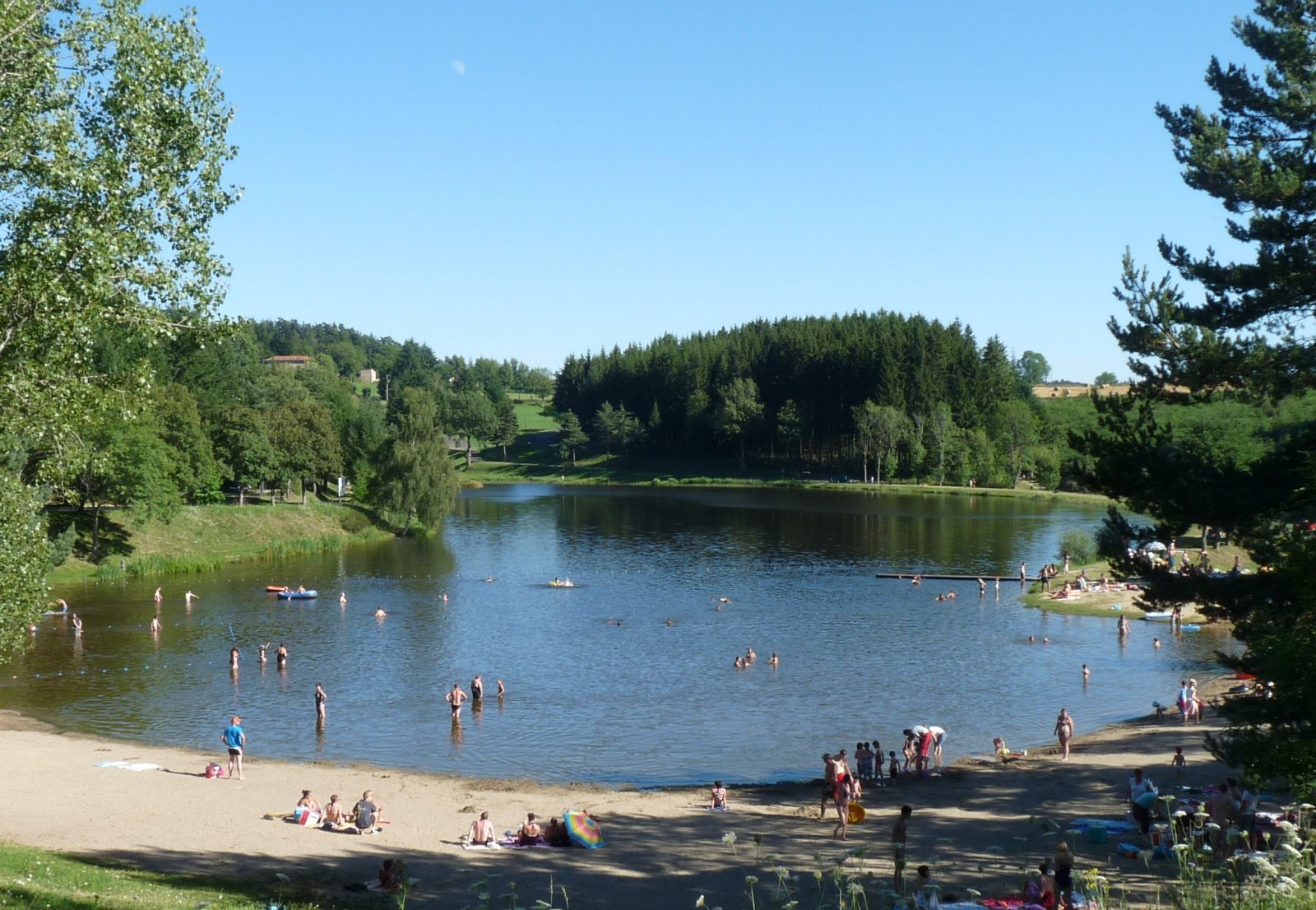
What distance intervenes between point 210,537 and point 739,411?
83648mm

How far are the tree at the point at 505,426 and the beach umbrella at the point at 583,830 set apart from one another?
15406 centimetres

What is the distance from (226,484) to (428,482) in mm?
18285

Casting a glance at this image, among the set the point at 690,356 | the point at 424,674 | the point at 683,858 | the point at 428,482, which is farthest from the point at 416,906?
the point at 690,356

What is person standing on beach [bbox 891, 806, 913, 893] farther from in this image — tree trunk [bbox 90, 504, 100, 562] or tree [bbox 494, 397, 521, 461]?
tree [bbox 494, 397, 521, 461]

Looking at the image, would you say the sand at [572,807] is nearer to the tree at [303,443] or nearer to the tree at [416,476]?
the tree at [416,476]

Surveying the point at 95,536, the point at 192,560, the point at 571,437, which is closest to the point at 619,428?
the point at 571,437

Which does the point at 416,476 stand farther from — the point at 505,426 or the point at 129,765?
the point at 505,426

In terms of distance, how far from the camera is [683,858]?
22891mm

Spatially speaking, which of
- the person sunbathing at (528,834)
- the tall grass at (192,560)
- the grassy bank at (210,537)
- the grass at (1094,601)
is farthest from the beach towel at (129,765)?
the grass at (1094,601)

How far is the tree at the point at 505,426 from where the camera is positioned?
6973 inches

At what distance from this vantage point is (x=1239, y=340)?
22.3m

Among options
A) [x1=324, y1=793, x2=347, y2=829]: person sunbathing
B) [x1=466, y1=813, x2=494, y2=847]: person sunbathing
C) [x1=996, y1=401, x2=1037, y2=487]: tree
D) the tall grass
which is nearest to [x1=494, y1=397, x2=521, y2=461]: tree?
[x1=996, y1=401, x2=1037, y2=487]: tree

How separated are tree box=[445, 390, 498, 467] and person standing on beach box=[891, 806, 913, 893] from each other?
147m

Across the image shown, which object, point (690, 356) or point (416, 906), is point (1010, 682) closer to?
point (416, 906)
